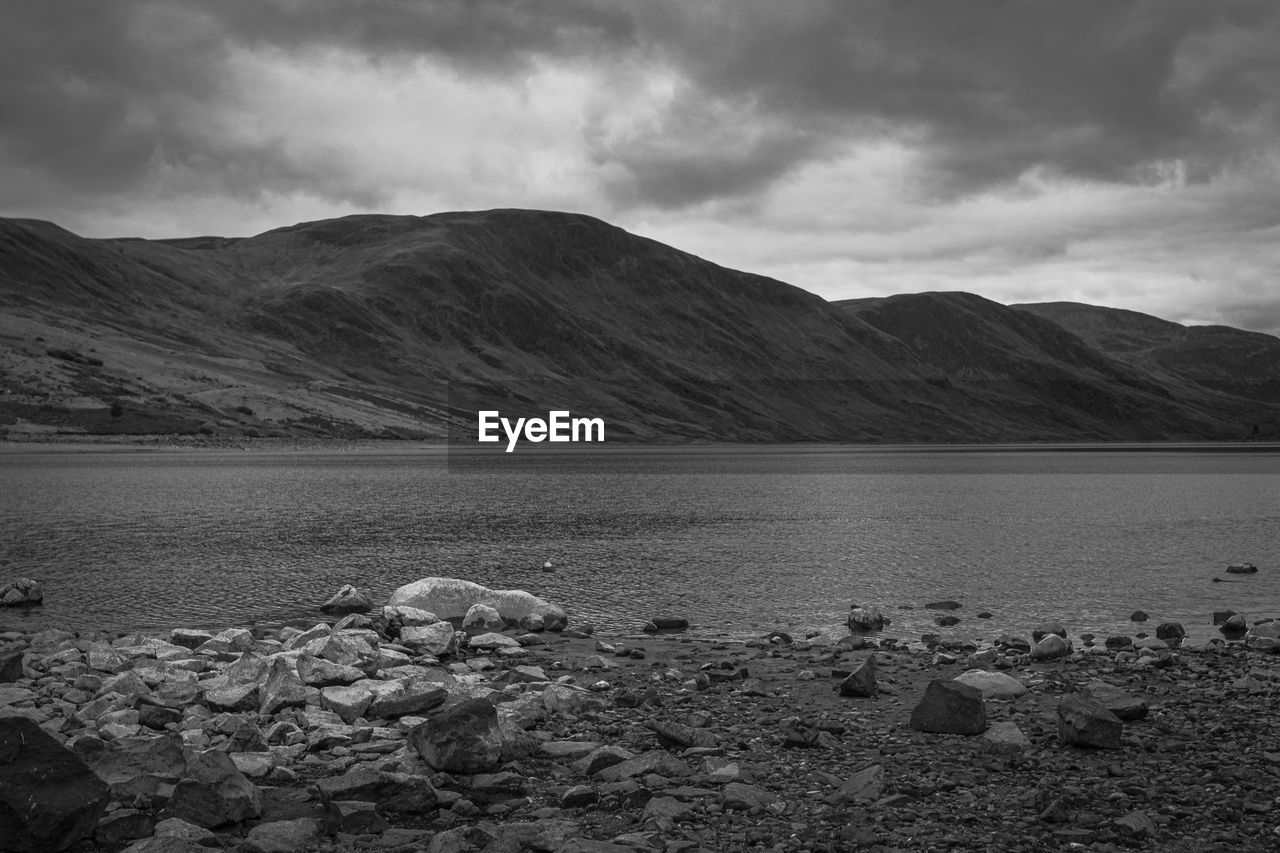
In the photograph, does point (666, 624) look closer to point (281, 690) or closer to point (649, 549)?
point (281, 690)

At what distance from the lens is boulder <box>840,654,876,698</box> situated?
21781 mm

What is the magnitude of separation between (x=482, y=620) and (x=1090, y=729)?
20003 millimetres

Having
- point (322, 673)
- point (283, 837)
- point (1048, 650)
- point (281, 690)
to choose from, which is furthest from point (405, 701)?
point (1048, 650)

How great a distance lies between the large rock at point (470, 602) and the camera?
32.8 m

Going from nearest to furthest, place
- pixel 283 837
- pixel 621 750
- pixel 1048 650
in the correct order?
pixel 283 837 → pixel 621 750 → pixel 1048 650

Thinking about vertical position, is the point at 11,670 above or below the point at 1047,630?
above

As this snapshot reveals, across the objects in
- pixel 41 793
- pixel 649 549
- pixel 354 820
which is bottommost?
pixel 649 549

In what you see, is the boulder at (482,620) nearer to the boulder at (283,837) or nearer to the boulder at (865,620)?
the boulder at (865,620)

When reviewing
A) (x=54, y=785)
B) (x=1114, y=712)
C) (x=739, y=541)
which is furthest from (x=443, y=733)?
(x=739, y=541)

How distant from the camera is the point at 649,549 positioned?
55438mm

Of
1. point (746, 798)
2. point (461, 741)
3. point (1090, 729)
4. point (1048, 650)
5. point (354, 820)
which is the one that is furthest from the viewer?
point (1048, 650)

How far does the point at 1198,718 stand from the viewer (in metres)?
19.2

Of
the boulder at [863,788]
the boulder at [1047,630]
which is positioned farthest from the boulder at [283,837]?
the boulder at [1047,630]

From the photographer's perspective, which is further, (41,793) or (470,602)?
(470,602)
